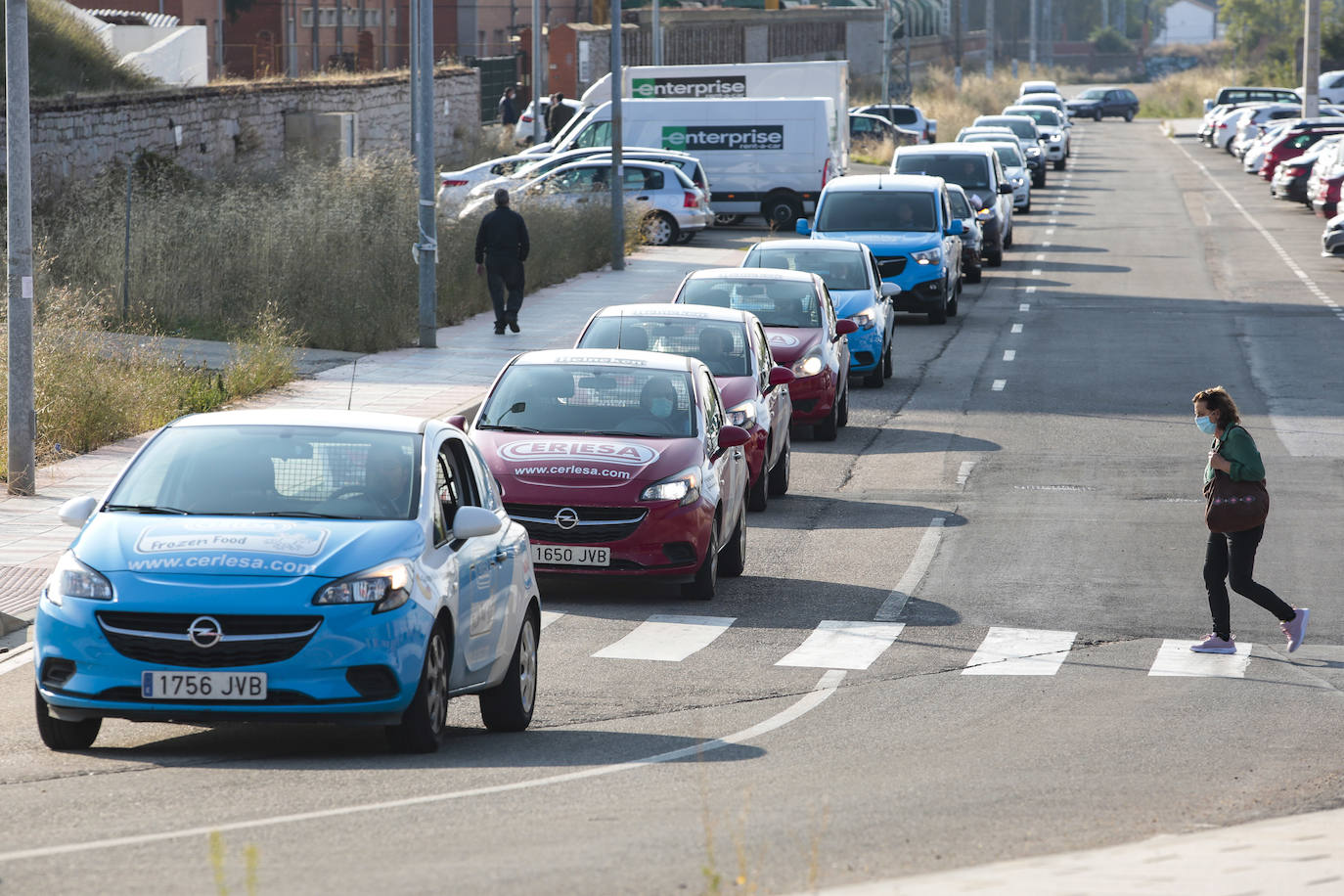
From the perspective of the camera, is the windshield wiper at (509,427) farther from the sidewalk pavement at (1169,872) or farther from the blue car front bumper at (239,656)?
the sidewalk pavement at (1169,872)

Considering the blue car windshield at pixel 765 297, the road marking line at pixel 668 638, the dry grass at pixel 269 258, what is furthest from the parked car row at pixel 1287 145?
the road marking line at pixel 668 638

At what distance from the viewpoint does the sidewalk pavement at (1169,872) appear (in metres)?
6.00

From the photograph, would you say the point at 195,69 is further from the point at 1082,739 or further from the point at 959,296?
the point at 1082,739

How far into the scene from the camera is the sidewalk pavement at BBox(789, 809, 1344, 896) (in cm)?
600

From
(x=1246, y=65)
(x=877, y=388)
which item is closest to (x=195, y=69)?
(x=877, y=388)

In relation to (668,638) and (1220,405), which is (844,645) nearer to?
(668,638)

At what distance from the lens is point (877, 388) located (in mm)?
24188

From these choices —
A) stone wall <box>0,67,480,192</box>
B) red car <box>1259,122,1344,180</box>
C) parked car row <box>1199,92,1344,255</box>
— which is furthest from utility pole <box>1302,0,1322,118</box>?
stone wall <box>0,67,480,192</box>

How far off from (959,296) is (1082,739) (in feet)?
83.9

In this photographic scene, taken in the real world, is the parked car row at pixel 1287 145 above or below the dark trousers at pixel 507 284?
above

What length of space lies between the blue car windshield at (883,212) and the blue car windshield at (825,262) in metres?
5.81

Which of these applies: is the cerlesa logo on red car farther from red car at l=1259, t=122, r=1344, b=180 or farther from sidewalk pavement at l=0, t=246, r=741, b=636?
red car at l=1259, t=122, r=1344, b=180

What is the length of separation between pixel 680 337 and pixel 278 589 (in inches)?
372

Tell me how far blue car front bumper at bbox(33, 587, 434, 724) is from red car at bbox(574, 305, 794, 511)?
8616mm
